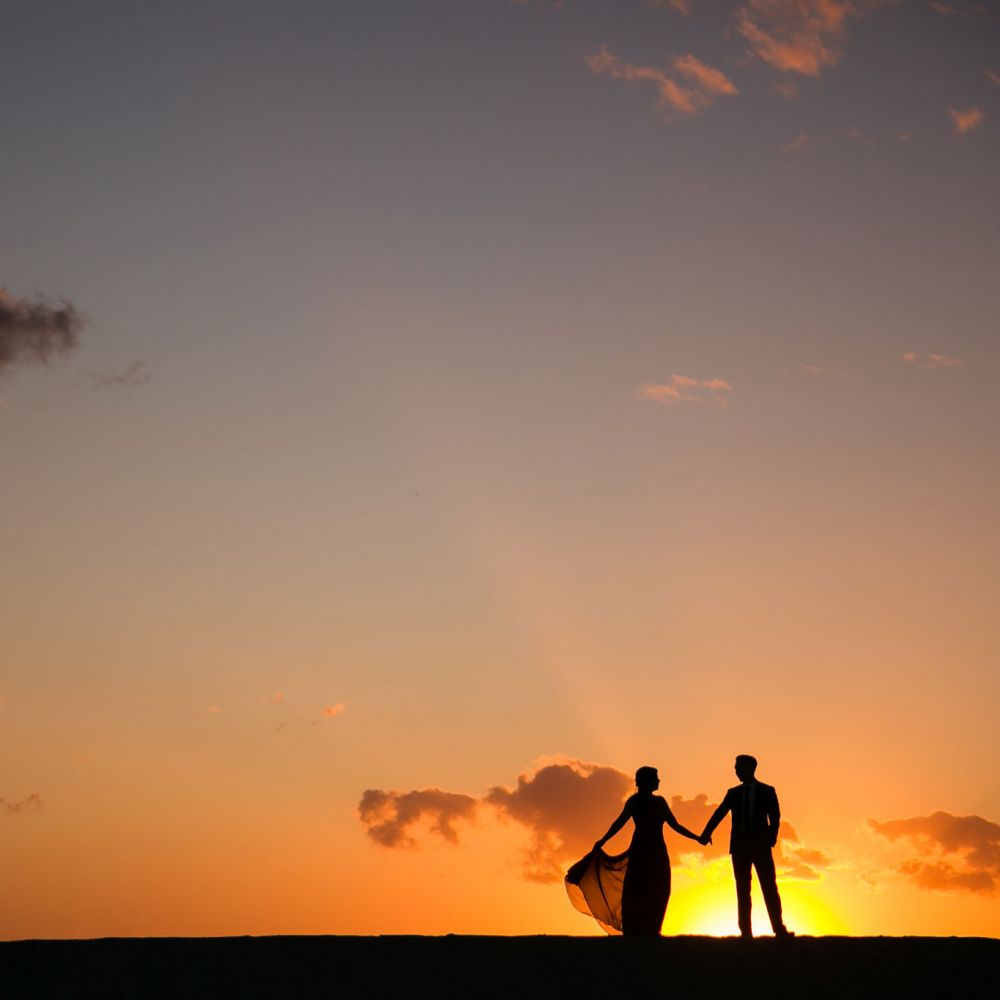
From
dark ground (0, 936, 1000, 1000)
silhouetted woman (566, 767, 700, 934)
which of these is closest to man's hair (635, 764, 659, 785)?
silhouetted woman (566, 767, 700, 934)

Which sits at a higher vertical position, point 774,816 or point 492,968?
point 774,816

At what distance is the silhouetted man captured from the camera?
67.3 feet

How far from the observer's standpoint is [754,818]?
67.3 ft

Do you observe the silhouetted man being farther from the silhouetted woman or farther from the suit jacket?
the silhouetted woman

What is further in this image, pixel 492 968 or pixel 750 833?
pixel 750 833

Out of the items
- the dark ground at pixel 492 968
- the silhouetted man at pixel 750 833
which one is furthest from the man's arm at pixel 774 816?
the dark ground at pixel 492 968

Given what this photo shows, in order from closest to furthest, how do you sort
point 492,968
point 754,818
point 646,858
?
point 492,968 < point 754,818 < point 646,858

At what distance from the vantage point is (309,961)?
1692 cm

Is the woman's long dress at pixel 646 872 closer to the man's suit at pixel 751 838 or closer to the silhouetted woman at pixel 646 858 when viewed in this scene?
the silhouetted woman at pixel 646 858

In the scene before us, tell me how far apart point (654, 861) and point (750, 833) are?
1637 millimetres

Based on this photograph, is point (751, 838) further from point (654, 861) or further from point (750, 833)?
point (654, 861)

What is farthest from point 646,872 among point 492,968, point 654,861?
point 492,968

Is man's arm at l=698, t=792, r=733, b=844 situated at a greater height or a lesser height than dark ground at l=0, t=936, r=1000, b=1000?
greater

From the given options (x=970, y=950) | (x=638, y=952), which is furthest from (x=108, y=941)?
(x=970, y=950)
